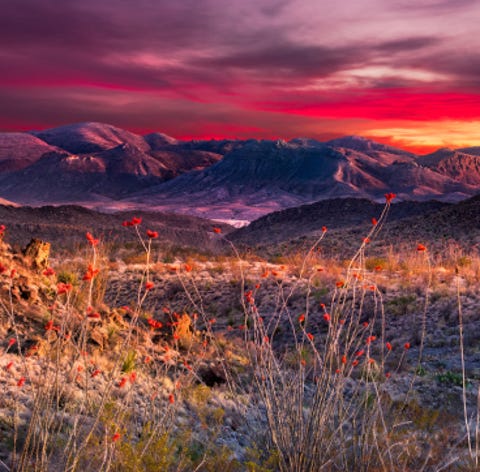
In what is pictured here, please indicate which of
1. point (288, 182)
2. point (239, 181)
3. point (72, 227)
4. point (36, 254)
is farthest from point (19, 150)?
point (36, 254)

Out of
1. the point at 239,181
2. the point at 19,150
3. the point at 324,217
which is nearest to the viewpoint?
the point at 324,217

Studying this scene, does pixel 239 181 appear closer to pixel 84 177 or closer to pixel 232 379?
pixel 84 177

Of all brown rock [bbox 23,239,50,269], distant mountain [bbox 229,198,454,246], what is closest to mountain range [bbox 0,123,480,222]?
distant mountain [bbox 229,198,454,246]

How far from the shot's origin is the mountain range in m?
105

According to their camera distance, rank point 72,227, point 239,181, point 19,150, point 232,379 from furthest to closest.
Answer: point 19,150, point 239,181, point 72,227, point 232,379

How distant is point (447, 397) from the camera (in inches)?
230

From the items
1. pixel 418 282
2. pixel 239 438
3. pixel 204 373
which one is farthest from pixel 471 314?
pixel 239 438

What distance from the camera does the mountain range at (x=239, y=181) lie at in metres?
105

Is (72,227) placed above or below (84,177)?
below

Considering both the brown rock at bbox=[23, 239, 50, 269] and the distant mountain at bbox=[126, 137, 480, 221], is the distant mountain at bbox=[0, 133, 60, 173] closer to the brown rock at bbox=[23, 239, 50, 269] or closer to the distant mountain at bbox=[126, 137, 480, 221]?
the distant mountain at bbox=[126, 137, 480, 221]

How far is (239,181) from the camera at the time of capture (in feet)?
392

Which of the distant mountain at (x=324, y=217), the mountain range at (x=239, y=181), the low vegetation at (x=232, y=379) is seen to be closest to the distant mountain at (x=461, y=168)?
the mountain range at (x=239, y=181)

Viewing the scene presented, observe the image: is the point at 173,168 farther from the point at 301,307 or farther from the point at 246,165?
the point at 301,307

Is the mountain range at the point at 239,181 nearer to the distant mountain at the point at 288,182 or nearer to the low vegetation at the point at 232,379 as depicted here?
the distant mountain at the point at 288,182
